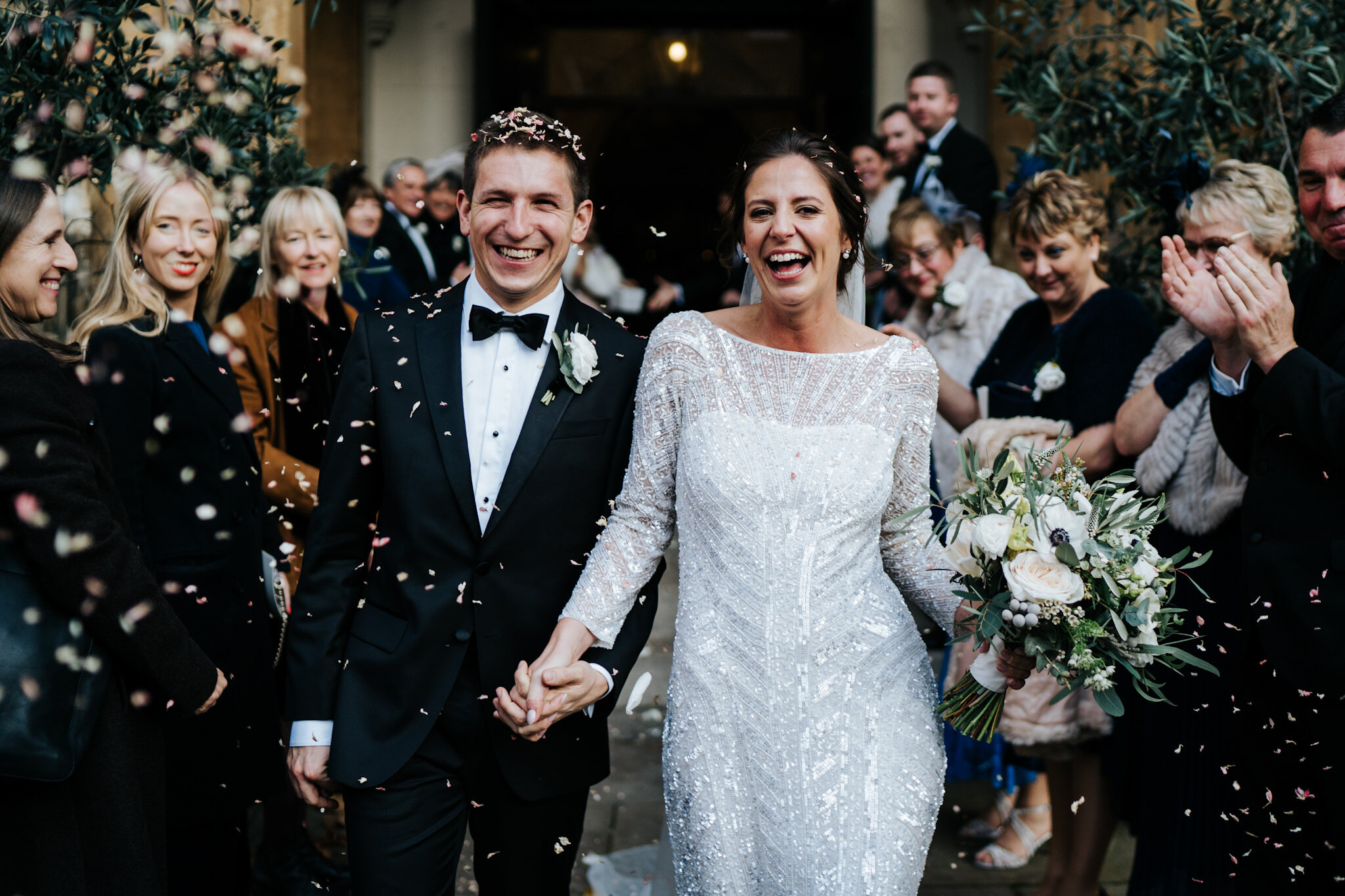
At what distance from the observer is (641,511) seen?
260 centimetres

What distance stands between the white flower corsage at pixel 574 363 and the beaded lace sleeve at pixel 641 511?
132 millimetres

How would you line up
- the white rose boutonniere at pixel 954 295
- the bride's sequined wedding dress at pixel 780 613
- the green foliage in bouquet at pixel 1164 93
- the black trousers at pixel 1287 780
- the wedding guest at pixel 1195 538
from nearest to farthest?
the bride's sequined wedding dress at pixel 780 613 → the black trousers at pixel 1287 780 → the wedding guest at pixel 1195 538 → the green foliage in bouquet at pixel 1164 93 → the white rose boutonniere at pixel 954 295

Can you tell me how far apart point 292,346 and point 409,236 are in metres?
2.71

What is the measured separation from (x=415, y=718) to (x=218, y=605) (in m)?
1.03

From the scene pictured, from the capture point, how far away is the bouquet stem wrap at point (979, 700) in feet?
8.41

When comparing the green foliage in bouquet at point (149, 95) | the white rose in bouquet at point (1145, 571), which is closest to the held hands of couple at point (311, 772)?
the white rose in bouquet at point (1145, 571)

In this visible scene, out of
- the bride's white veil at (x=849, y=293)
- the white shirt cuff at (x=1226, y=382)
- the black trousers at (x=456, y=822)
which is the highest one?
the bride's white veil at (x=849, y=293)

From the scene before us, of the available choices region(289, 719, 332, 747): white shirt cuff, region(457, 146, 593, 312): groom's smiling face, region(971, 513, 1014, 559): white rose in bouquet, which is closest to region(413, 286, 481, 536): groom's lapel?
region(457, 146, 593, 312): groom's smiling face

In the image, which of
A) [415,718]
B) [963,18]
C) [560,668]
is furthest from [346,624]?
[963,18]

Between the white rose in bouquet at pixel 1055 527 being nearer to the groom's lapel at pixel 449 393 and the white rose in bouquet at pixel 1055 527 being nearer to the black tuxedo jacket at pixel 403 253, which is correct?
the groom's lapel at pixel 449 393

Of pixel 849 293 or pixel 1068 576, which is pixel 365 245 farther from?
pixel 1068 576

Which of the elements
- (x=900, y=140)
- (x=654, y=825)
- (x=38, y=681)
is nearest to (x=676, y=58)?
(x=900, y=140)

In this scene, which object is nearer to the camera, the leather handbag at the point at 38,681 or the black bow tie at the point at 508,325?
the leather handbag at the point at 38,681

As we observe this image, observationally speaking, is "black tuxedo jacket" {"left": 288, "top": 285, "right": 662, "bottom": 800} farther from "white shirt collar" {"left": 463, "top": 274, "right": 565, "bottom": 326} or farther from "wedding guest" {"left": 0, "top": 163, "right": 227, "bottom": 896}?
"wedding guest" {"left": 0, "top": 163, "right": 227, "bottom": 896}
